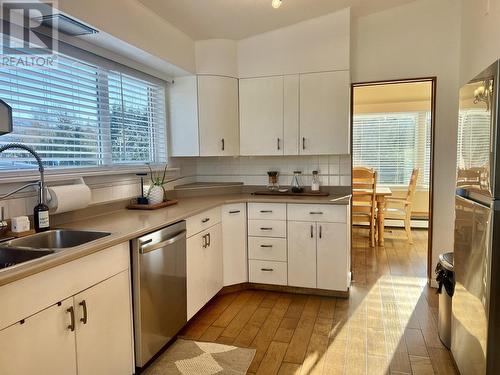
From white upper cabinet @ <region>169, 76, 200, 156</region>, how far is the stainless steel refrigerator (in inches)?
90.9

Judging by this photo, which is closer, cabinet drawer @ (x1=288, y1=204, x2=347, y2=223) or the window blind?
the window blind

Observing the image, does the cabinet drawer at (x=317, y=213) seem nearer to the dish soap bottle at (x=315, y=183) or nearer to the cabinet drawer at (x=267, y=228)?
the cabinet drawer at (x=267, y=228)

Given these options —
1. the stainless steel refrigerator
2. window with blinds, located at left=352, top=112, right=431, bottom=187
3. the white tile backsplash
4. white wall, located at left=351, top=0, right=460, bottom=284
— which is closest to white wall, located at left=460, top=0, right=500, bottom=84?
white wall, located at left=351, top=0, right=460, bottom=284

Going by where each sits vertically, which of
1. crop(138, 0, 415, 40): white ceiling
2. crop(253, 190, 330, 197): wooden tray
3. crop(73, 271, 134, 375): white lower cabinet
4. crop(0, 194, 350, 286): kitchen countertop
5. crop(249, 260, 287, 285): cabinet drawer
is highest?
crop(138, 0, 415, 40): white ceiling

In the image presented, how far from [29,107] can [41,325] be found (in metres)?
1.32

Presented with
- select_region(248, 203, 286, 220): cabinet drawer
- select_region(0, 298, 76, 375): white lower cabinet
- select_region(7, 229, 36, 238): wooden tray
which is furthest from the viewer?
select_region(248, 203, 286, 220): cabinet drawer

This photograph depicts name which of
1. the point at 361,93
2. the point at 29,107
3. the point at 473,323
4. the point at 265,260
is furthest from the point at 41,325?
the point at 361,93

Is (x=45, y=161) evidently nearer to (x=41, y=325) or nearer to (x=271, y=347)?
(x=41, y=325)

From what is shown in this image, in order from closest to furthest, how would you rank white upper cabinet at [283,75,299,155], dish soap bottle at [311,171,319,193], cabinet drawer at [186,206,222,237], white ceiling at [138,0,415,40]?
cabinet drawer at [186,206,222,237]
white ceiling at [138,0,415,40]
white upper cabinet at [283,75,299,155]
dish soap bottle at [311,171,319,193]

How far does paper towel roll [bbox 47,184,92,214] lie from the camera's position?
210 cm

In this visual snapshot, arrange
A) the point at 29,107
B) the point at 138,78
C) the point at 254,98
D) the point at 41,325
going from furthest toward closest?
1. the point at 254,98
2. the point at 138,78
3. the point at 29,107
4. the point at 41,325

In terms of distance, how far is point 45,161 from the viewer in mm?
2277

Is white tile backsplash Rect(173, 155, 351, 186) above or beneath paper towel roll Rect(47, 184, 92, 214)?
above

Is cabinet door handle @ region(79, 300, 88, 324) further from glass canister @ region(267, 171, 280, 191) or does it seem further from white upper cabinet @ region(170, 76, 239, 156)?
glass canister @ region(267, 171, 280, 191)
